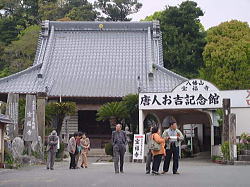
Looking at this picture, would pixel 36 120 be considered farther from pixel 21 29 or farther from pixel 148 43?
pixel 21 29

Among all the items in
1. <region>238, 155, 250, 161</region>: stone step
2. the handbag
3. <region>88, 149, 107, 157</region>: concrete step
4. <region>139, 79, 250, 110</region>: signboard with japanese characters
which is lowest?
<region>88, 149, 107, 157</region>: concrete step

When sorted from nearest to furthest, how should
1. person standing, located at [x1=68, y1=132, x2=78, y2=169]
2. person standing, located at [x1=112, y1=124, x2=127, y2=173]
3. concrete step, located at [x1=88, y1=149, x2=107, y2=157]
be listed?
person standing, located at [x1=112, y1=124, x2=127, y2=173] < person standing, located at [x1=68, y1=132, x2=78, y2=169] < concrete step, located at [x1=88, y1=149, x2=107, y2=157]

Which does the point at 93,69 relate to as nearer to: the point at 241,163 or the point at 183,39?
the point at 183,39

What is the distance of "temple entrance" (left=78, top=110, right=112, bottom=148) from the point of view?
34.7 m

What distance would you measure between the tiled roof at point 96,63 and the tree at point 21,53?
6781 mm

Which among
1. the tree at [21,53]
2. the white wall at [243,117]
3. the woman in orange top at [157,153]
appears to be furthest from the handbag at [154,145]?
the tree at [21,53]

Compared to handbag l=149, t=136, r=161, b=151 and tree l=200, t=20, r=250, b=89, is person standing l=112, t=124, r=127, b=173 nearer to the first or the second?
handbag l=149, t=136, r=161, b=151

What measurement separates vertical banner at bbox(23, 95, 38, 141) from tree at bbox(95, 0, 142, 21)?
35027mm

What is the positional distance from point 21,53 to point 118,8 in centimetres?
1490

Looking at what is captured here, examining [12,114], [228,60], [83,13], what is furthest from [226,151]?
[83,13]

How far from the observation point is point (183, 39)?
141 feet

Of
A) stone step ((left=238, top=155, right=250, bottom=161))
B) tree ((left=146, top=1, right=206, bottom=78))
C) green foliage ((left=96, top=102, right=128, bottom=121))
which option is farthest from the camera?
tree ((left=146, top=1, right=206, bottom=78))

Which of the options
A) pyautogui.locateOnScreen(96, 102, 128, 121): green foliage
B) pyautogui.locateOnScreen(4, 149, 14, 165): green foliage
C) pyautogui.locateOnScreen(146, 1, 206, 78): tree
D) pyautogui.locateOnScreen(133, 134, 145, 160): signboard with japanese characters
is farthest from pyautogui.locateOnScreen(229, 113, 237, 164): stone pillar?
pyautogui.locateOnScreen(146, 1, 206, 78): tree

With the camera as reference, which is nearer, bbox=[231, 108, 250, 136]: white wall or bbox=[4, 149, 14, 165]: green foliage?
bbox=[4, 149, 14, 165]: green foliage
